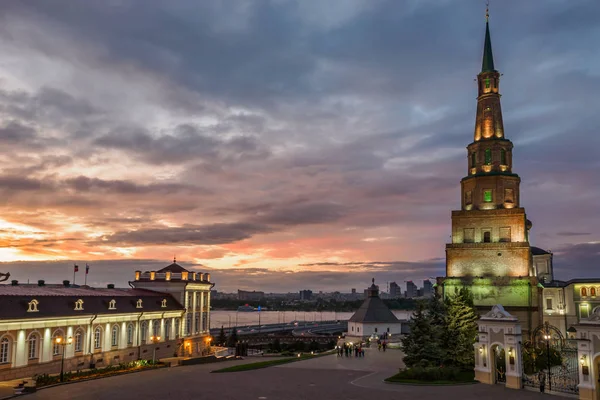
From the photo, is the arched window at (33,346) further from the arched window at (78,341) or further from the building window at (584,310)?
the building window at (584,310)

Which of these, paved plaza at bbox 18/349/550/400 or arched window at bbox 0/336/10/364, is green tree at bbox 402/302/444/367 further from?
arched window at bbox 0/336/10/364

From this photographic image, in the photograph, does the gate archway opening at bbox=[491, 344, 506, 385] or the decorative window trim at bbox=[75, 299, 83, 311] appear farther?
the decorative window trim at bbox=[75, 299, 83, 311]

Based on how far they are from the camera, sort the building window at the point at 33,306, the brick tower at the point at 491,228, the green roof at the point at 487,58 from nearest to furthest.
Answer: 1. the building window at the point at 33,306
2. the brick tower at the point at 491,228
3. the green roof at the point at 487,58

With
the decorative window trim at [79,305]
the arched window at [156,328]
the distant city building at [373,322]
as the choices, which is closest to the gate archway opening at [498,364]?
the decorative window trim at [79,305]

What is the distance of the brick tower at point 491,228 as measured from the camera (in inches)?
2405

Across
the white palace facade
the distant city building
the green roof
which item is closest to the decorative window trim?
the white palace facade

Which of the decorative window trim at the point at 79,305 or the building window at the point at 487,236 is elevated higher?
the building window at the point at 487,236

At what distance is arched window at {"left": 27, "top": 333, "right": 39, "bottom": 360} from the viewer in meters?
40.6

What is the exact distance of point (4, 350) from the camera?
3828 cm

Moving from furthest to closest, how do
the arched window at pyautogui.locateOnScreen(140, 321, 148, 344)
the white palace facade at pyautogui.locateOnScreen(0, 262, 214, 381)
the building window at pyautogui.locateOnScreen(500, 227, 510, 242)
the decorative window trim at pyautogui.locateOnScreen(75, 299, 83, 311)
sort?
the building window at pyautogui.locateOnScreen(500, 227, 510, 242)
the arched window at pyautogui.locateOnScreen(140, 321, 148, 344)
the decorative window trim at pyautogui.locateOnScreen(75, 299, 83, 311)
the white palace facade at pyautogui.locateOnScreen(0, 262, 214, 381)

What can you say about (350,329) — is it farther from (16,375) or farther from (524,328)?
(16,375)

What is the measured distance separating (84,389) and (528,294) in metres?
46.2

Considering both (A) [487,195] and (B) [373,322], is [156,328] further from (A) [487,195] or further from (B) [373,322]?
(A) [487,195]

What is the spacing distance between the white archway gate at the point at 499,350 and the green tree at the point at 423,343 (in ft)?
15.5
